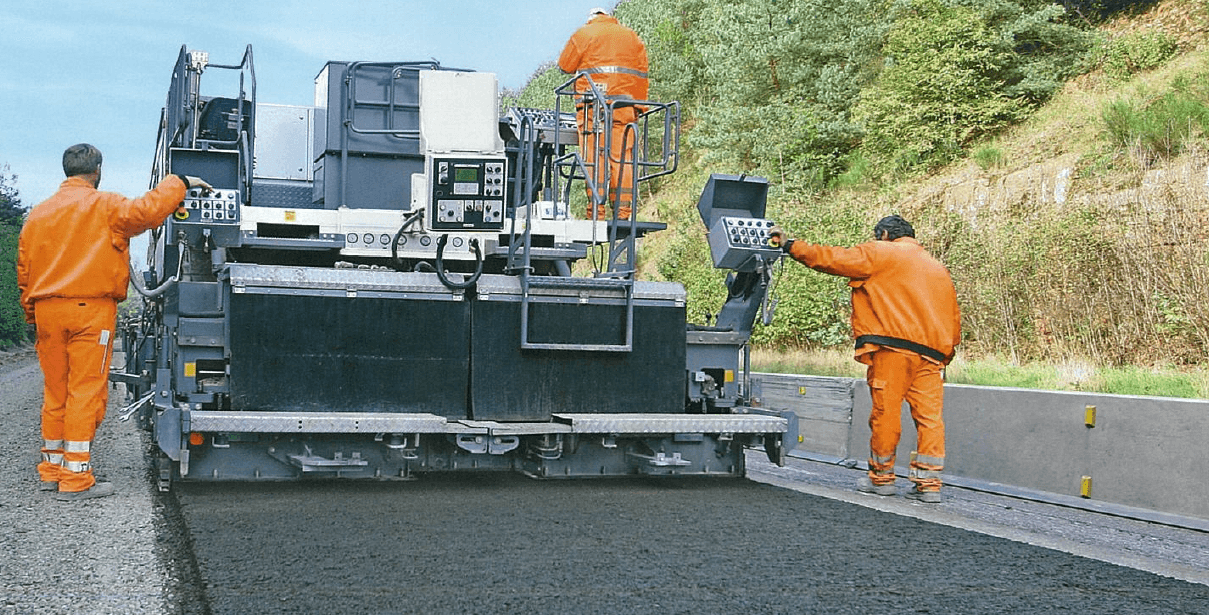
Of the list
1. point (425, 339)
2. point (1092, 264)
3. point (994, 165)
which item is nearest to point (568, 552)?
point (425, 339)

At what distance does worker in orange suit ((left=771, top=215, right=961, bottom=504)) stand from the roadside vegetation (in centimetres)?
243

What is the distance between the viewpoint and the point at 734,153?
1008 inches

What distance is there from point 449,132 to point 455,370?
167 cm

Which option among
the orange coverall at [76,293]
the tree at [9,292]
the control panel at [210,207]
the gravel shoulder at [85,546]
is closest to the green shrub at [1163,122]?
Result: the control panel at [210,207]

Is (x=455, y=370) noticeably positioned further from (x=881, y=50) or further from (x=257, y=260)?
(x=881, y=50)

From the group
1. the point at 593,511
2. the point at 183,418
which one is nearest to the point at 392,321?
the point at 183,418

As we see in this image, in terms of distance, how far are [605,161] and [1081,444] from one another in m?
3.39

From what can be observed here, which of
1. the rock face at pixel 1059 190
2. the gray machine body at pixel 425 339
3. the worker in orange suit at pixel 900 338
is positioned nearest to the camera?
the gray machine body at pixel 425 339

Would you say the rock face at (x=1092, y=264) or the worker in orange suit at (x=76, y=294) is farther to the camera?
the rock face at (x=1092, y=264)

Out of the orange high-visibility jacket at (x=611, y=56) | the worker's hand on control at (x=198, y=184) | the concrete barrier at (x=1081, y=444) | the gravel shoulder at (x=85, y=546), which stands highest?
the orange high-visibility jacket at (x=611, y=56)

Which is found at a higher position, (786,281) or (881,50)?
(881,50)

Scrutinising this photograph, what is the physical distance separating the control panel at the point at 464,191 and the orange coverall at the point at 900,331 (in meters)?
1.99

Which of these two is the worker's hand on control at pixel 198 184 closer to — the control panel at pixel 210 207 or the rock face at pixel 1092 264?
the control panel at pixel 210 207

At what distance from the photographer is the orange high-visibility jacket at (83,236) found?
6070 millimetres
